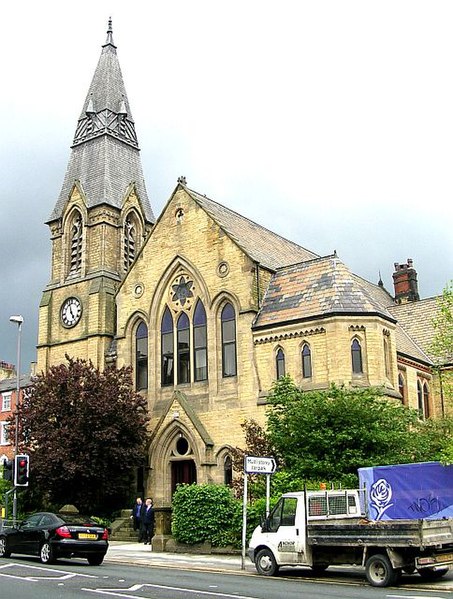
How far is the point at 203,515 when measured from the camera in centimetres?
2402

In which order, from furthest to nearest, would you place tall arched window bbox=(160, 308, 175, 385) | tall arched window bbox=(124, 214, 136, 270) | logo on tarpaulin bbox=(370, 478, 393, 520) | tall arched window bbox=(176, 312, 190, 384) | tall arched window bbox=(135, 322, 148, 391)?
1. tall arched window bbox=(124, 214, 136, 270)
2. tall arched window bbox=(135, 322, 148, 391)
3. tall arched window bbox=(160, 308, 175, 385)
4. tall arched window bbox=(176, 312, 190, 384)
5. logo on tarpaulin bbox=(370, 478, 393, 520)

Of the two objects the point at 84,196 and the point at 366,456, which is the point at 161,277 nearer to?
the point at 84,196

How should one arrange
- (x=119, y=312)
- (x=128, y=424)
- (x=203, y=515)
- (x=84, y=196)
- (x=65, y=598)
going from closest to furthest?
(x=65, y=598)
(x=203, y=515)
(x=128, y=424)
(x=119, y=312)
(x=84, y=196)

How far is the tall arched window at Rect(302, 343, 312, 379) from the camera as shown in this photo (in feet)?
103

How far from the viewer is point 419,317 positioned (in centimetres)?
4359

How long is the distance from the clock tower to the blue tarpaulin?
22902 millimetres

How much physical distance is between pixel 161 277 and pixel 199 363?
4.95m

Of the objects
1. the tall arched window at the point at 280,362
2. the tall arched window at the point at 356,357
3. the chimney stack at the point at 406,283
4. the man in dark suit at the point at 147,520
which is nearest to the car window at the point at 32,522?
the man in dark suit at the point at 147,520

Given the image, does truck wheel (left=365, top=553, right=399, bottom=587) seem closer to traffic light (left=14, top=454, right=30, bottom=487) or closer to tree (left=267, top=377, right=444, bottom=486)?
tree (left=267, top=377, right=444, bottom=486)

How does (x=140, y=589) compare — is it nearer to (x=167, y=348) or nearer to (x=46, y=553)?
(x=46, y=553)

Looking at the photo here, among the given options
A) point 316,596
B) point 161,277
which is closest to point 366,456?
point 316,596

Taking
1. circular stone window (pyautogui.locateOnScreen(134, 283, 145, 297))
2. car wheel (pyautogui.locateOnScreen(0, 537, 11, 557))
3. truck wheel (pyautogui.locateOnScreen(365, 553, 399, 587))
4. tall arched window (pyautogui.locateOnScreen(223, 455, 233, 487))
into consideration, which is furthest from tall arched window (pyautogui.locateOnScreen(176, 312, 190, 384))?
truck wheel (pyautogui.locateOnScreen(365, 553, 399, 587))

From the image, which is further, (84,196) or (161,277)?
(84,196)

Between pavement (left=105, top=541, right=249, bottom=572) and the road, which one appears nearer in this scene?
the road
